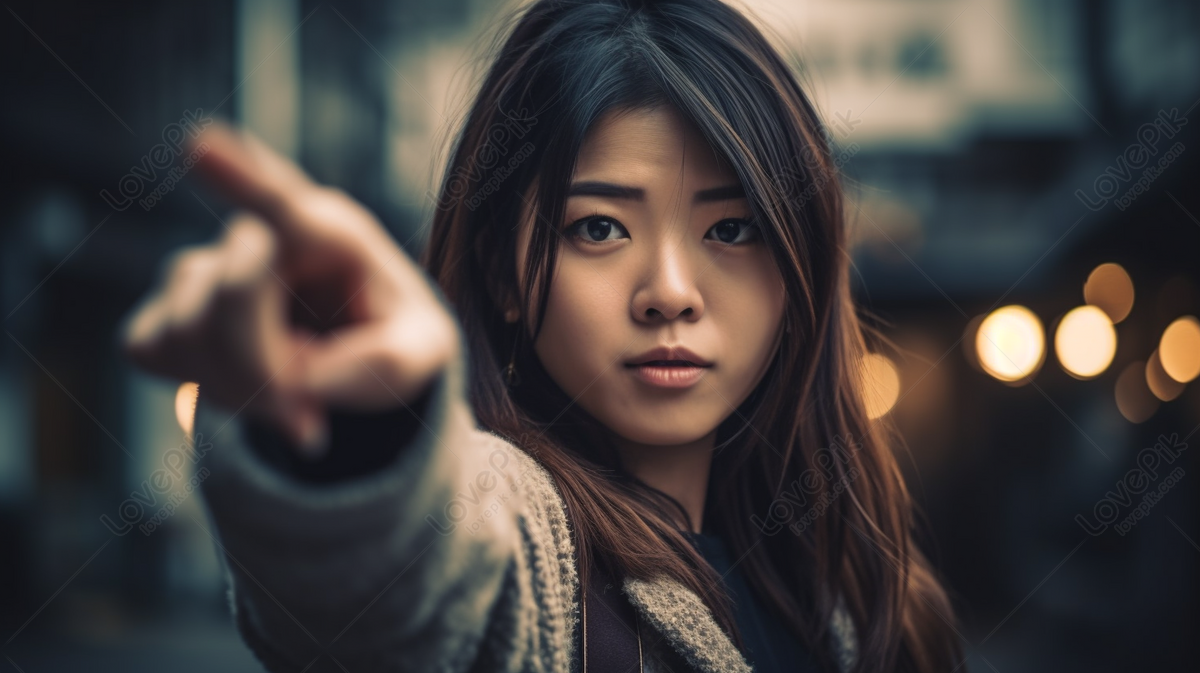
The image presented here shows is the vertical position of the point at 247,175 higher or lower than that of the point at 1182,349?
lower

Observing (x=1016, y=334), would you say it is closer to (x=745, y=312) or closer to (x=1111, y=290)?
(x=1111, y=290)

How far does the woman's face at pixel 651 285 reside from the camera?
1.16m

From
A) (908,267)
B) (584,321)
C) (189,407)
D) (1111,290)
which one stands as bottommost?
(189,407)

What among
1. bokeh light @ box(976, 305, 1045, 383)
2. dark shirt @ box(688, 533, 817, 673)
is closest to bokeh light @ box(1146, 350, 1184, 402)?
bokeh light @ box(976, 305, 1045, 383)

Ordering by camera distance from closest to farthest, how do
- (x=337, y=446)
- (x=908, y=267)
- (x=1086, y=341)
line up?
(x=337, y=446) < (x=1086, y=341) < (x=908, y=267)

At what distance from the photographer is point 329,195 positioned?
0.58 m

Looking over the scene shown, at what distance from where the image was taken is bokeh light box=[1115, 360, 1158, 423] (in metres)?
5.64

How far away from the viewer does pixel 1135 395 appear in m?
5.94

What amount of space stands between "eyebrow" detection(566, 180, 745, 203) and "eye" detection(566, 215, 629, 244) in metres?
0.04

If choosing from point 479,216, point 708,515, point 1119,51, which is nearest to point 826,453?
point 708,515

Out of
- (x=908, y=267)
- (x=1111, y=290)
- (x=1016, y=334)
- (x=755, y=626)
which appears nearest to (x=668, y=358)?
(x=755, y=626)

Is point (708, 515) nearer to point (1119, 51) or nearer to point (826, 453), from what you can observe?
point (826, 453)

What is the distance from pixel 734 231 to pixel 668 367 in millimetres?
236

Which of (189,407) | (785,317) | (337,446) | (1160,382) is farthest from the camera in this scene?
(1160,382)
